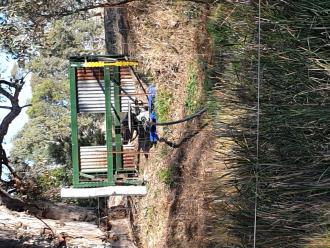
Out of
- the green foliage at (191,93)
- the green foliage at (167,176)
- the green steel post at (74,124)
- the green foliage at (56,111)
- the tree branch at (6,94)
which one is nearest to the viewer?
the green steel post at (74,124)

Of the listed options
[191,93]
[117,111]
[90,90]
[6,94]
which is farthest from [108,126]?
[6,94]

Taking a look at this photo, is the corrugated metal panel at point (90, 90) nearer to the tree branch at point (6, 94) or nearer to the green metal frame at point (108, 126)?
the green metal frame at point (108, 126)

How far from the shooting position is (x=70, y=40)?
15.6 meters

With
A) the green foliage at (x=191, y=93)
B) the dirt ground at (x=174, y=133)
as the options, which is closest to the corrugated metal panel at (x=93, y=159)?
the dirt ground at (x=174, y=133)

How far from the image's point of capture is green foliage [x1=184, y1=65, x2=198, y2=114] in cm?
633

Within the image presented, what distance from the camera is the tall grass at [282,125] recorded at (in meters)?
2.97

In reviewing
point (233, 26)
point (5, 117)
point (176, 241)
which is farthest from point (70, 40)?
point (233, 26)

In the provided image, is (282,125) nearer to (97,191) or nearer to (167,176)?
(97,191)

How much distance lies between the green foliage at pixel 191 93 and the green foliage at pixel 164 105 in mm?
329

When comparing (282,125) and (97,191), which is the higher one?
(282,125)

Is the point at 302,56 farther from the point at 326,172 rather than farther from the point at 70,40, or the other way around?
the point at 70,40

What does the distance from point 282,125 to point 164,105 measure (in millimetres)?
3750

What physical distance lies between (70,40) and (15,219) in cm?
925

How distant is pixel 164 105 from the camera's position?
6855 millimetres
